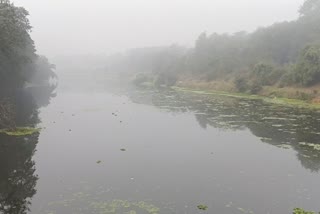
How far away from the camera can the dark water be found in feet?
82.7

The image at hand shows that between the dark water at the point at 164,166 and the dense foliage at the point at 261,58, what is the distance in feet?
103

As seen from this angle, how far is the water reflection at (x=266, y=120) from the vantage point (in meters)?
42.2

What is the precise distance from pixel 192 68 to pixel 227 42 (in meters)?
21.4

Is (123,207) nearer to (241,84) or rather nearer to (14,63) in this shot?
(14,63)

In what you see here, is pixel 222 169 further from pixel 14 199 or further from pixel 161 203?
pixel 14 199

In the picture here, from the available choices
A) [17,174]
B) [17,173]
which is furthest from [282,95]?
[17,174]

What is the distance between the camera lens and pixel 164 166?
Result: 3356cm

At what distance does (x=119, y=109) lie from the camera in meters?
73.6

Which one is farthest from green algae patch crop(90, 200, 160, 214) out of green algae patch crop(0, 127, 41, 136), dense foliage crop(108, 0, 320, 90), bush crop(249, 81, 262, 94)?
bush crop(249, 81, 262, 94)

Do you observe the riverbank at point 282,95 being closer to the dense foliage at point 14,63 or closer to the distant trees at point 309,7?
the dense foliage at point 14,63

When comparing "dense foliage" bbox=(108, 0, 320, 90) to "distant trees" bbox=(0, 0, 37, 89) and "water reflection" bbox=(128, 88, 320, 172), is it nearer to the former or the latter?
Result: "water reflection" bbox=(128, 88, 320, 172)

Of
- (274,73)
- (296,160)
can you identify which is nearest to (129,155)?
(296,160)

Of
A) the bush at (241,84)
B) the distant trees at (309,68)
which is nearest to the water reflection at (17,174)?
the distant trees at (309,68)

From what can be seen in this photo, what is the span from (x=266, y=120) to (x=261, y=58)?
70.3 meters
